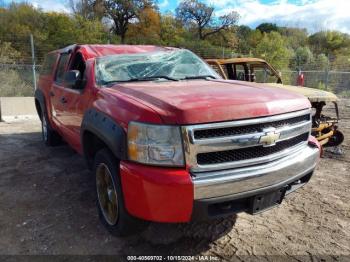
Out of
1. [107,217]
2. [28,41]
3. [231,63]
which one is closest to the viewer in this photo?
[107,217]

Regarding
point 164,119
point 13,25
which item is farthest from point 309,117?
point 13,25

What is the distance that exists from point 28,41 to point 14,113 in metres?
3.30

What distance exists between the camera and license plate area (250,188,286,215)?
2965mm

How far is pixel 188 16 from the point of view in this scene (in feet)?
155

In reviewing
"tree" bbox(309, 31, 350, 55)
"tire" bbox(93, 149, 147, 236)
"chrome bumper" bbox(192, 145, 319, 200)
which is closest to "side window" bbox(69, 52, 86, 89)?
"tire" bbox(93, 149, 147, 236)

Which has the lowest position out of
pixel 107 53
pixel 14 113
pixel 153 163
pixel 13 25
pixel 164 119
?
pixel 14 113

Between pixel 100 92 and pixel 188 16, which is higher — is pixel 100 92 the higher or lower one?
the lower one

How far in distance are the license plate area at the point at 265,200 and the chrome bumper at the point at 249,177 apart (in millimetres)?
95

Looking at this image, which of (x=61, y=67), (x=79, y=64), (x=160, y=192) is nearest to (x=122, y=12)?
(x=61, y=67)

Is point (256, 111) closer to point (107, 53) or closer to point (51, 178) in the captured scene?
point (107, 53)

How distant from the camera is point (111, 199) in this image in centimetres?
343

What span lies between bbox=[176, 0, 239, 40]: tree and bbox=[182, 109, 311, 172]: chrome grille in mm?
45133

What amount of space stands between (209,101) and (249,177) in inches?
26.3

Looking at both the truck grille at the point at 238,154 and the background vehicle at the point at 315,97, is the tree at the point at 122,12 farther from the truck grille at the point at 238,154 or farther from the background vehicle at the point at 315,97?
the truck grille at the point at 238,154
